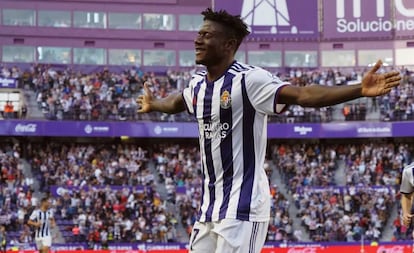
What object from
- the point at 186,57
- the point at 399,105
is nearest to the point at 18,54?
the point at 186,57

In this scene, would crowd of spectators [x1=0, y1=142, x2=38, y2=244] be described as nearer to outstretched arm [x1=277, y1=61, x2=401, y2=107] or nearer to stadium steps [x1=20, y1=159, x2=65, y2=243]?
→ stadium steps [x1=20, y1=159, x2=65, y2=243]

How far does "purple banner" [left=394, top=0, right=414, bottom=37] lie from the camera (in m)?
41.7

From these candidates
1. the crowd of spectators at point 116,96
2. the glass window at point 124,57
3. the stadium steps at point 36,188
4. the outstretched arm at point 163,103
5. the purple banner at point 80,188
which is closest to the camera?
the outstretched arm at point 163,103

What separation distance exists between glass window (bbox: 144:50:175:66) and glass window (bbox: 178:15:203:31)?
1.52m

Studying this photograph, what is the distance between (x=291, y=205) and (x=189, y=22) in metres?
14.5

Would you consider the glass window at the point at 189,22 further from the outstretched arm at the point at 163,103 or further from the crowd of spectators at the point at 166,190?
the outstretched arm at the point at 163,103

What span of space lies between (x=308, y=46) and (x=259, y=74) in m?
38.1

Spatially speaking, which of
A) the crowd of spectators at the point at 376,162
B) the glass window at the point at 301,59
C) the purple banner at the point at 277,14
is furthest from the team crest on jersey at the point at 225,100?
the glass window at the point at 301,59

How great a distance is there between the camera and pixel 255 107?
220 inches

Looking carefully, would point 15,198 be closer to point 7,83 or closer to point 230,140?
point 7,83

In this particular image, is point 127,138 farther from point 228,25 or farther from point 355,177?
point 228,25

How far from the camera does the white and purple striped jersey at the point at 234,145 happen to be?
5617 millimetres

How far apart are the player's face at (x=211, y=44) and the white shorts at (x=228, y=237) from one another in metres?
1.16

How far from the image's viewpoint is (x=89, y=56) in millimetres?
42750
